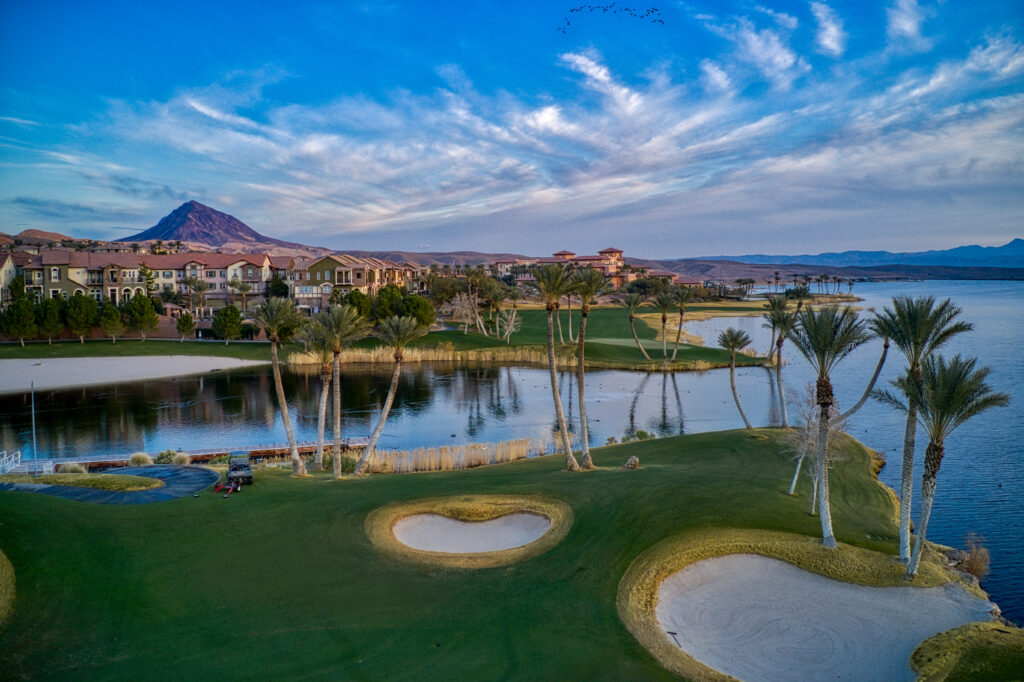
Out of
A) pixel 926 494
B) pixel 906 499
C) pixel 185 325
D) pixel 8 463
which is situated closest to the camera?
pixel 926 494

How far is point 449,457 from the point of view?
34.5m

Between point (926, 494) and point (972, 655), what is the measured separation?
5023 mm

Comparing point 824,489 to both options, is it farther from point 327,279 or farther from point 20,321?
point 327,279

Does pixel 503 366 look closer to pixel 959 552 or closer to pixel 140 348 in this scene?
pixel 140 348

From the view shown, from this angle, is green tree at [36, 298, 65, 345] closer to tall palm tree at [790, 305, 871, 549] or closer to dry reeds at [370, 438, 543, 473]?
dry reeds at [370, 438, 543, 473]

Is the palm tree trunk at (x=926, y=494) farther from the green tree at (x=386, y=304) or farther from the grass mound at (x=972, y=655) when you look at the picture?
the green tree at (x=386, y=304)

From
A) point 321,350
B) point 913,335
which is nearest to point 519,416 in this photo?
point 321,350

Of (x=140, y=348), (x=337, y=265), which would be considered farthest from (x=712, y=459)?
(x=337, y=265)

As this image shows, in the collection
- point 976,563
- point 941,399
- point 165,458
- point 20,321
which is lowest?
point 976,563

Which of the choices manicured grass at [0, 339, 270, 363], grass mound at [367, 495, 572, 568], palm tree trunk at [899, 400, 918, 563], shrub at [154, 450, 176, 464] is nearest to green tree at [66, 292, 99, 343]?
manicured grass at [0, 339, 270, 363]

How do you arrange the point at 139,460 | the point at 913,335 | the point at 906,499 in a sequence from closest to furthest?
1. the point at 913,335
2. the point at 906,499
3. the point at 139,460

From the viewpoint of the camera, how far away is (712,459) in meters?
28.7

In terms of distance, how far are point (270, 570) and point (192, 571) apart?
1982 millimetres

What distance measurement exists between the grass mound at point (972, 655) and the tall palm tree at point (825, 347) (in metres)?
4.67
